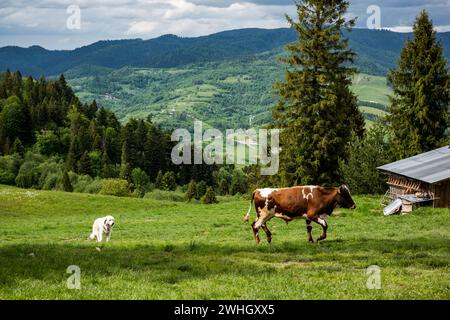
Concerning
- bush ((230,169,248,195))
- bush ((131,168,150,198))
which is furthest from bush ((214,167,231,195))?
bush ((131,168,150,198))

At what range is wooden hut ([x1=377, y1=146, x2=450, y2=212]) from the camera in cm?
3788

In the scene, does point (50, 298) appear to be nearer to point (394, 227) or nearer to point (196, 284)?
point (196, 284)

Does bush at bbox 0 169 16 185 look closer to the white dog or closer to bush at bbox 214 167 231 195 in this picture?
bush at bbox 214 167 231 195

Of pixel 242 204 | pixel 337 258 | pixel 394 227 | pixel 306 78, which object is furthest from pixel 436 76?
pixel 337 258

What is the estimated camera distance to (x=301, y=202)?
19.9m

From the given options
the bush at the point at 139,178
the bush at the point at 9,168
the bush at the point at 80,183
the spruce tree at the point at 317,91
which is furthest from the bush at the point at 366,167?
the bush at the point at 9,168

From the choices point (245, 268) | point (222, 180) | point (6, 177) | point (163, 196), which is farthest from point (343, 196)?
point (222, 180)

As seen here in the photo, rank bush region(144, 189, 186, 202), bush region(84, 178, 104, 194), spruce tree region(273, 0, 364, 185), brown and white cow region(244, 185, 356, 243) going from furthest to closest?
1. bush region(144, 189, 186, 202)
2. bush region(84, 178, 104, 194)
3. spruce tree region(273, 0, 364, 185)
4. brown and white cow region(244, 185, 356, 243)

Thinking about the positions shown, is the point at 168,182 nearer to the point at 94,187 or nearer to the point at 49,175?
the point at 94,187

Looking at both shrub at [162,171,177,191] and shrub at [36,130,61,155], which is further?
shrub at [36,130,61,155]

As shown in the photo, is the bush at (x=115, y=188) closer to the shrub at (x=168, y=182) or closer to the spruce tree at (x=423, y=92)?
the shrub at (x=168, y=182)

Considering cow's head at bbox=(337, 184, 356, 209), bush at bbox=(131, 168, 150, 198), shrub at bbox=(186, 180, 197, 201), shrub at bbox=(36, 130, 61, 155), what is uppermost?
cow's head at bbox=(337, 184, 356, 209)
